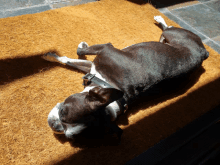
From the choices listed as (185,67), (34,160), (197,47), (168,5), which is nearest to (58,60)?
(34,160)

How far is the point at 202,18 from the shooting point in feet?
15.5

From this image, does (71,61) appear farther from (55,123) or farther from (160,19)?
(160,19)

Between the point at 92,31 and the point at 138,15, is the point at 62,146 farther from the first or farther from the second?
the point at 138,15

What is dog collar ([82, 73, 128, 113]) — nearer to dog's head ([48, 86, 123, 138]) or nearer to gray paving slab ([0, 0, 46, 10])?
dog's head ([48, 86, 123, 138])

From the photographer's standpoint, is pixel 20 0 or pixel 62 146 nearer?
pixel 62 146

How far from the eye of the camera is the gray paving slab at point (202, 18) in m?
4.46

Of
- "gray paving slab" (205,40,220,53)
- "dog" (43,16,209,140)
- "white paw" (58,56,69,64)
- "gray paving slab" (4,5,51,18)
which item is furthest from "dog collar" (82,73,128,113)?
"gray paving slab" (205,40,220,53)

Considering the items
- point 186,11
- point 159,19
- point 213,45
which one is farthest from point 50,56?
point 186,11

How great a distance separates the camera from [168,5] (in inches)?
197

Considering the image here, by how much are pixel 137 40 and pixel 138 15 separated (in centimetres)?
102

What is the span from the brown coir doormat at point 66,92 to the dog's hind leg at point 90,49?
0.24 meters

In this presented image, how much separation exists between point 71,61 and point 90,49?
39 centimetres

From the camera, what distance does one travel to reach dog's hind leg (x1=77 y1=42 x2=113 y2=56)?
278cm

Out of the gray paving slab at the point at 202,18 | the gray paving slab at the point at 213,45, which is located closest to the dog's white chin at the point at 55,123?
the gray paving slab at the point at 213,45
